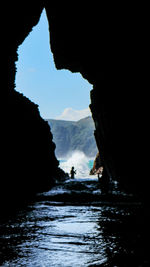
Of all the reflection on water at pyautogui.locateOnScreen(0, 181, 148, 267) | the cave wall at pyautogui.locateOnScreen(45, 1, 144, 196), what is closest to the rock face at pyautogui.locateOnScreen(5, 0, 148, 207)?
the cave wall at pyautogui.locateOnScreen(45, 1, 144, 196)

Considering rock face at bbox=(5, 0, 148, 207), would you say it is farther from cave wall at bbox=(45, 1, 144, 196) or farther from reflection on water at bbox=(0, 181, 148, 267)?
reflection on water at bbox=(0, 181, 148, 267)

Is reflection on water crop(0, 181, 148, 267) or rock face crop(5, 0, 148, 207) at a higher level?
rock face crop(5, 0, 148, 207)

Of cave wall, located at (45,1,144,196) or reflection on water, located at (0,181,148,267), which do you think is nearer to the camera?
reflection on water, located at (0,181,148,267)

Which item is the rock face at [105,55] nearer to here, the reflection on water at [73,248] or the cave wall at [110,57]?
the cave wall at [110,57]

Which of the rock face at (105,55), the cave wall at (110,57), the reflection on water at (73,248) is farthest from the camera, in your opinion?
the rock face at (105,55)

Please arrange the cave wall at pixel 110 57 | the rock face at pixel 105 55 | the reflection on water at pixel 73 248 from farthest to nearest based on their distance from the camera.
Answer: the rock face at pixel 105 55, the cave wall at pixel 110 57, the reflection on water at pixel 73 248

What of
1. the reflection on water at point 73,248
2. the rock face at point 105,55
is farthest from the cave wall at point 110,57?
the reflection on water at point 73,248

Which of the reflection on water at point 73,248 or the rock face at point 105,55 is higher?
the rock face at point 105,55

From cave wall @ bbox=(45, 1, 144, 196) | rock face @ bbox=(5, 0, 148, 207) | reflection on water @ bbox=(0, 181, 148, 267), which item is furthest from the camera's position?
rock face @ bbox=(5, 0, 148, 207)

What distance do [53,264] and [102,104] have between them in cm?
765

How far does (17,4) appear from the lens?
27.8ft

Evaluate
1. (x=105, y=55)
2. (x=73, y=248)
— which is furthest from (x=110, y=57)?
(x=73, y=248)

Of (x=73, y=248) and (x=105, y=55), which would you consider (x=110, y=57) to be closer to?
(x=105, y=55)

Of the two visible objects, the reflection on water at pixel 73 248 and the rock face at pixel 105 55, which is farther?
the rock face at pixel 105 55
